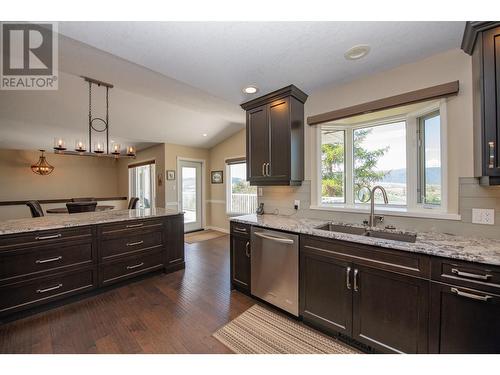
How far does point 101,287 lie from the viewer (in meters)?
2.50

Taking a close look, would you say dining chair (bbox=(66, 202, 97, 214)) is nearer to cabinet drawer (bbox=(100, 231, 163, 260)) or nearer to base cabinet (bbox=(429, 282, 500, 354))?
cabinet drawer (bbox=(100, 231, 163, 260))

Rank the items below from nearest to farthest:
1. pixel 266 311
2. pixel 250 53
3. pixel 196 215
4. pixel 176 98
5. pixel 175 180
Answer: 1. pixel 250 53
2. pixel 266 311
3. pixel 176 98
4. pixel 175 180
5. pixel 196 215

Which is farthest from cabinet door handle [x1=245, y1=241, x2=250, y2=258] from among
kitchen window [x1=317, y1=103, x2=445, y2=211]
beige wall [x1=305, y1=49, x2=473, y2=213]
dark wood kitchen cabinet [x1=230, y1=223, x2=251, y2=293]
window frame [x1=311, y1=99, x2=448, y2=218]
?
beige wall [x1=305, y1=49, x2=473, y2=213]

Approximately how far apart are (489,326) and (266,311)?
1661 mm

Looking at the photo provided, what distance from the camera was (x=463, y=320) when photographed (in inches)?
49.1

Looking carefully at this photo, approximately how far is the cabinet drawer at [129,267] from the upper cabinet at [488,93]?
11.7ft

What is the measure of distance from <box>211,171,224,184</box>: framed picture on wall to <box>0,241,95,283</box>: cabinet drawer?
3843 mm

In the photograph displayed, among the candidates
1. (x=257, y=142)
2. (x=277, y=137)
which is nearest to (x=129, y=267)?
(x=257, y=142)

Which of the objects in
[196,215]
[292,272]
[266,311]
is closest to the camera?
[292,272]

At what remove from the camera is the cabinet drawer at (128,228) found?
2.53m

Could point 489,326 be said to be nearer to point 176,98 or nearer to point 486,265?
point 486,265

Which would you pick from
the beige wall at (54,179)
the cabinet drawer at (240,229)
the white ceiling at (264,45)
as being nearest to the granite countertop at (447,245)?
the cabinet drawer at (240,229)

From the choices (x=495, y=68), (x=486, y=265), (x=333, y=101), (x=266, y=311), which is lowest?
(x=266, y=311)

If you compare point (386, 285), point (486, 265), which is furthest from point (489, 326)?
point (386, 285)
